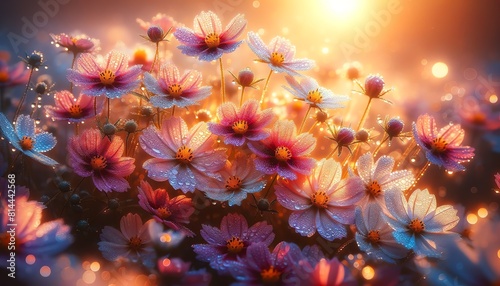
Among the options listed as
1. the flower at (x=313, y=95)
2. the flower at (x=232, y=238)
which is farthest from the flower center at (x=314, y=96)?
the flower at (x=232, y=238)

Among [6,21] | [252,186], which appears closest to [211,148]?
[252,186]

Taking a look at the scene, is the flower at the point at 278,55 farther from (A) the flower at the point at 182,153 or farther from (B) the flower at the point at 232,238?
(B) the flower at the point at 232,238

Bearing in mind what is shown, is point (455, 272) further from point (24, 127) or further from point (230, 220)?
point (24, 127)

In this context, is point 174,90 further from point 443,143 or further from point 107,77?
point 443,143

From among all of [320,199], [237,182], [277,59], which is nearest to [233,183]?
[237,182]

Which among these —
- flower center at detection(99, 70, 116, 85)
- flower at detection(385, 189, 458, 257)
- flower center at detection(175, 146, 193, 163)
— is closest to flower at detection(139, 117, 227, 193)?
flower center at detection(175, 146, 193, 163)
